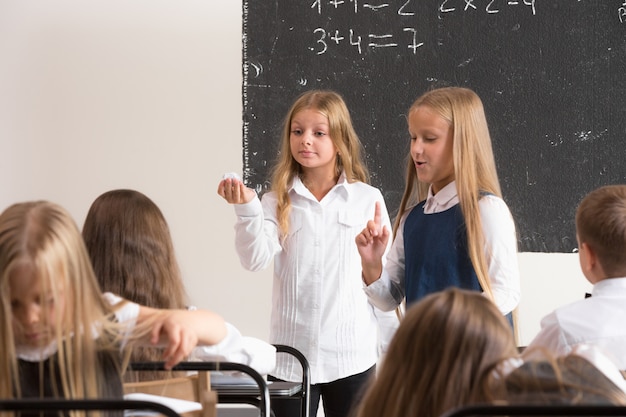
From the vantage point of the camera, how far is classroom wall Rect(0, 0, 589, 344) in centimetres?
408

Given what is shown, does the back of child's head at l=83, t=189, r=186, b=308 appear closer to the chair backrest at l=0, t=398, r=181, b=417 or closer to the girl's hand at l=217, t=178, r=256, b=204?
the girl's hand at l=217, t=178, r=256, b=204

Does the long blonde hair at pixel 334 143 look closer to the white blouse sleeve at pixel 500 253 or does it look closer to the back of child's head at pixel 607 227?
the white blouse sleeve at pixel 500 253

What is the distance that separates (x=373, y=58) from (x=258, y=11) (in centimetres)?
53

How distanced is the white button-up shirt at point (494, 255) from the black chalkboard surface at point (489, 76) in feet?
4.34

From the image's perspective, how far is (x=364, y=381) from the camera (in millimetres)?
2957

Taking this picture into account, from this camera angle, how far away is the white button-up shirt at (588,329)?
196cm

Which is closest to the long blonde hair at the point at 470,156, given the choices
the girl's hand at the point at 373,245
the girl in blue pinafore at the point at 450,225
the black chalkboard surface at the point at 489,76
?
the girl in blue pinafore at the point at 450,225

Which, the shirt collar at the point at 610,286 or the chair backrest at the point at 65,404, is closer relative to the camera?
the chair backrest at the point at 65,404

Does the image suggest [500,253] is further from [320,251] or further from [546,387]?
[546,387]

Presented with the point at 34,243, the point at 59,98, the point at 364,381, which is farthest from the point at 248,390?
the point at 59,98

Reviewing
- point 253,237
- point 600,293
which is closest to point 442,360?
point 600,293

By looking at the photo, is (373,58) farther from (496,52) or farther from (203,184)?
(203,184)

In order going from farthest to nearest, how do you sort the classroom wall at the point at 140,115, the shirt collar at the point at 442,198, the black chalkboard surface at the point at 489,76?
the classroom wall at the point at 140,115, the black chalkboard surface at the point at 489,76, the shirt collar at the point at 442,198

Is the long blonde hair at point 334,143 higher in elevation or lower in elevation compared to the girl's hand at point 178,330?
higher
